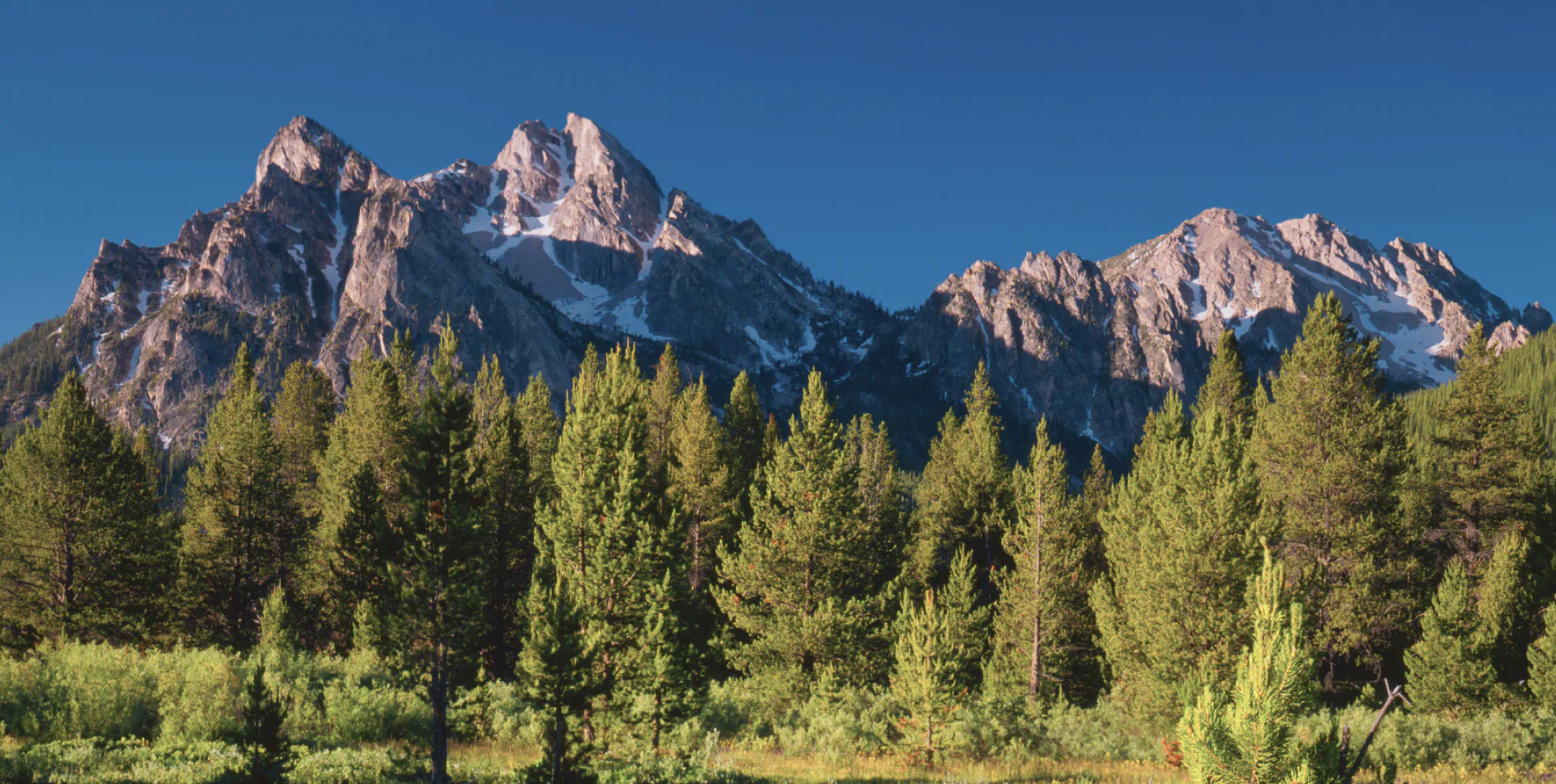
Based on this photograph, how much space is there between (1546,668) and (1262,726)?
87.9 feet

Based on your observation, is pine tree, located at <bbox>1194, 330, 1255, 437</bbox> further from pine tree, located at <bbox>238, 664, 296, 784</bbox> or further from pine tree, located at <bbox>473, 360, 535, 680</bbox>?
pine tree, located at <bbox>238, 664, 296, 784</bbox>

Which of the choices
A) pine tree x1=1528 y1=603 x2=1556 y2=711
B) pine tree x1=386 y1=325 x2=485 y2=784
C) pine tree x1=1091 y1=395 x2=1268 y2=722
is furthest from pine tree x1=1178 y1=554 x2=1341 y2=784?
pine tree x1=1528 y1=603 x2=1556 y2=711

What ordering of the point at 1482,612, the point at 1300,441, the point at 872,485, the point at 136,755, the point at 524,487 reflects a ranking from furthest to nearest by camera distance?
1. the point at 872,485
2. the point at 524,487
3. the point at 1300,441
4. the point at 1482,612
5. the point at 136,755

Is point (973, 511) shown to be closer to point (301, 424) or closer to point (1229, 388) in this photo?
point (1229, 388)

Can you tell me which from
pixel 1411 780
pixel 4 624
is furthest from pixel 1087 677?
pixel 4 624

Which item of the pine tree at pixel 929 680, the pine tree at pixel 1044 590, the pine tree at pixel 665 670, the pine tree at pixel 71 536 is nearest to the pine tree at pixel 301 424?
the pine tree at pixel 71 536

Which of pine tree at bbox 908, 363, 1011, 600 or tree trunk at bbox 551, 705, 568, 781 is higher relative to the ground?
pine tree at bbox 908, 363, 1011, 600

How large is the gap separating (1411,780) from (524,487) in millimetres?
35282

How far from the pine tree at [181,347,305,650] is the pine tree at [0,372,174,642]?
2257 millimetres

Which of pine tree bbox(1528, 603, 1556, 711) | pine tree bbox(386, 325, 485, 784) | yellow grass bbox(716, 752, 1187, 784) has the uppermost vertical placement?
pine tree bbox(386, 325, 485, 784)

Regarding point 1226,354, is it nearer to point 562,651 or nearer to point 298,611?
point 562,651

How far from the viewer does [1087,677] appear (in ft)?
116

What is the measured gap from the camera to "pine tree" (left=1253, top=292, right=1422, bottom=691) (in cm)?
2739

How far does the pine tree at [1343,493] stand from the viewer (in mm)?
27391
